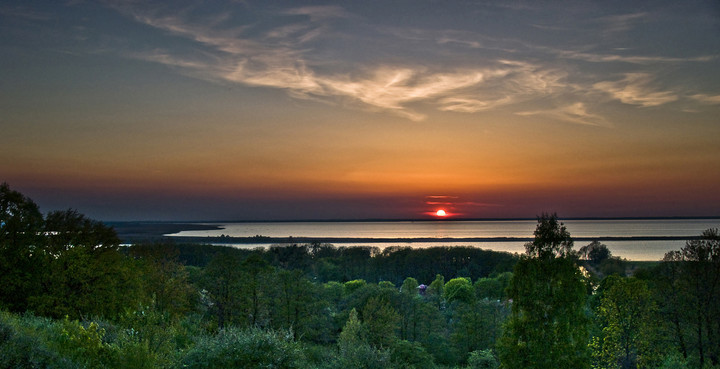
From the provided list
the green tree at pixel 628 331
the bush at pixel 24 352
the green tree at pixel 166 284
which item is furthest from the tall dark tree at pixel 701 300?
the green tree at pixel 166 284

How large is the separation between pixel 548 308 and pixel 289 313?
39706 millimetres

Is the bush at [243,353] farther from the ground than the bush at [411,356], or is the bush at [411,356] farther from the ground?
the bush at [243,353]

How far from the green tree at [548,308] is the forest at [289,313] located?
0.18 ft

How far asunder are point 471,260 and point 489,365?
4220 inches

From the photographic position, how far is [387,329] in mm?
46656

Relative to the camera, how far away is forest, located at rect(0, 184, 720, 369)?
76.8ft

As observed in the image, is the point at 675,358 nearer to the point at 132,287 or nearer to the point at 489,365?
the point at 489,365

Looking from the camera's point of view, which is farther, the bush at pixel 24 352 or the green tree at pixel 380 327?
the green tree at pixel 380 327

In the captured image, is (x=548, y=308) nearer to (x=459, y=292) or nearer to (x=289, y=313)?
(x=289, y=313)

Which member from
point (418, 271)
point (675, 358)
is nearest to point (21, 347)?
point (675, 358)

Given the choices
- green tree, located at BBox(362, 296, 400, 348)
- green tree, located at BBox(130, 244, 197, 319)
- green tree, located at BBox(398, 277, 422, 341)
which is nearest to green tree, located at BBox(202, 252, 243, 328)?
green tree, located at BBox(130, 244, 197, 319)

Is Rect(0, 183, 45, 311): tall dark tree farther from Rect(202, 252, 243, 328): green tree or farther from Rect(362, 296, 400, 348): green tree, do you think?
Rect(362, 296, 400, 348): green tree

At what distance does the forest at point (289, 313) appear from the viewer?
2342 cm

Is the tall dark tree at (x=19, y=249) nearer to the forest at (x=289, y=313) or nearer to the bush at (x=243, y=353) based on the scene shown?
the forest at (x=289, y=313)
